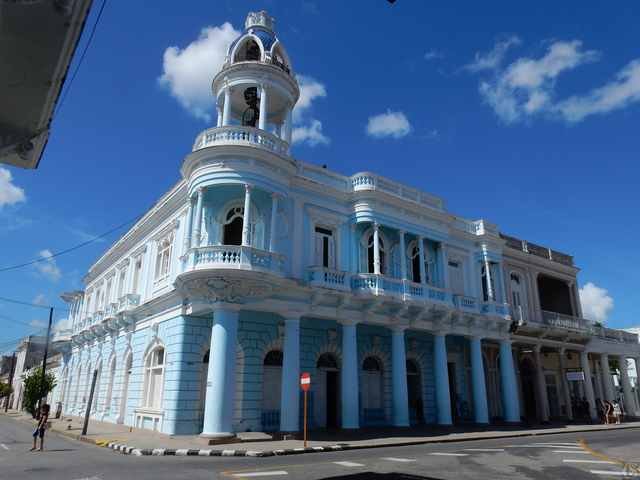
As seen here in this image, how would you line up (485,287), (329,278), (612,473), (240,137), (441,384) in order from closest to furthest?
1. (612,473)
2. (240,137)
3. (329,278)
4. (441,384)
5. (485,287)

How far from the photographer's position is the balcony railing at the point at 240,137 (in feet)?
57.3

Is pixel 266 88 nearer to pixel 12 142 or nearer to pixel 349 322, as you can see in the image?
pixel 349 322

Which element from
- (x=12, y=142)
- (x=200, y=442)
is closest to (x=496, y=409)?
(x=200, y=442)

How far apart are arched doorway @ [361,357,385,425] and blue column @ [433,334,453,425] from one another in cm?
263

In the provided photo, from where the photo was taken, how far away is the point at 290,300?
17.9m

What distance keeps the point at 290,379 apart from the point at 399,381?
17.7 ft

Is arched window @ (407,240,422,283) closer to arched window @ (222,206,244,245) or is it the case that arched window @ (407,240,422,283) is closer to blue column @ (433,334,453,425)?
blue column @ (433,334,453,425)

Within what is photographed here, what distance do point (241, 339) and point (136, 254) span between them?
35.5 ft

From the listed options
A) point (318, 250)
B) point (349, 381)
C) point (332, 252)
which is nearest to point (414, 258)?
point (332, 252)

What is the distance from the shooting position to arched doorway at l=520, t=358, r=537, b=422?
28594 millimetres

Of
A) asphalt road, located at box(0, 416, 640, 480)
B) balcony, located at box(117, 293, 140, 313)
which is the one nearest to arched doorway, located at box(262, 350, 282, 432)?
asphalt road, located at box(0, 416, 640, 480)

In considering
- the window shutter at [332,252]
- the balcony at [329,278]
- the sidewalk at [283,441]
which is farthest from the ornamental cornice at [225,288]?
the sidewalk at [283,441]

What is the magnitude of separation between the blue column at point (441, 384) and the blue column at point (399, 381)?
93.8 inches

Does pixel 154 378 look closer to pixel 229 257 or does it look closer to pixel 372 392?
pixel 229 257
